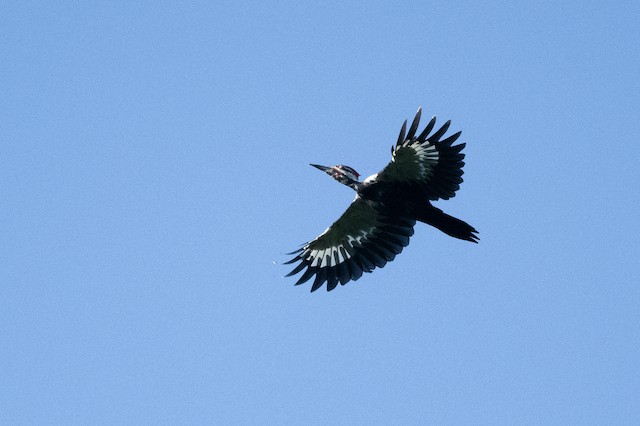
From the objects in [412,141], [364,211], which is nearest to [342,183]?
[364,211]

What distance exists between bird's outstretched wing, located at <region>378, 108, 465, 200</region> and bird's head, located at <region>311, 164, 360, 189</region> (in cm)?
79

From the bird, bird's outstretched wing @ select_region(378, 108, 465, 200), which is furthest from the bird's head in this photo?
bird's outstretched wing @ select_region(378, 108, 465, 200)

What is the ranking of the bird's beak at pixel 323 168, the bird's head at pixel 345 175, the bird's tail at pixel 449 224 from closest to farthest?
1. the bird's tail at pixel 449 224
2. the bird's head at pixel 345 175
3. the bird's beak at pixel 323 168

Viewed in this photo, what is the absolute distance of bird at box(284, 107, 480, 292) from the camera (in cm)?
1834

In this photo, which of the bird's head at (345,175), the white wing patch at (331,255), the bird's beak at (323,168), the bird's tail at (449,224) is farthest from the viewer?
the white wing patch at (331,255)

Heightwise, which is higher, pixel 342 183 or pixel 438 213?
pixel 342 183

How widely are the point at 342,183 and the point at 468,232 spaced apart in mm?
2727

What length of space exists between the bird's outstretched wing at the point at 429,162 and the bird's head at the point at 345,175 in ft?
2.60

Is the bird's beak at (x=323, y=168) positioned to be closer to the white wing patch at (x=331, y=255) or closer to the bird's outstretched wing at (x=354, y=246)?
the bird's outstretched wing at (x=354, y=246)

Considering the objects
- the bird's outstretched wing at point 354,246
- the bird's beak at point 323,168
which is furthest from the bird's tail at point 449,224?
the bird's beak at point 323,168

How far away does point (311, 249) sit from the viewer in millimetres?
20578

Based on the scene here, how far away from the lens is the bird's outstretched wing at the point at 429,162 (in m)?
18.3

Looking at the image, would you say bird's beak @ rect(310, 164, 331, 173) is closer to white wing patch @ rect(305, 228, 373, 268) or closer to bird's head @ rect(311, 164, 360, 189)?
bird's head @ rect(311, 164, 360, 189)

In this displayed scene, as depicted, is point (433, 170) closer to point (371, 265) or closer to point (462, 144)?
point (462, 144)
